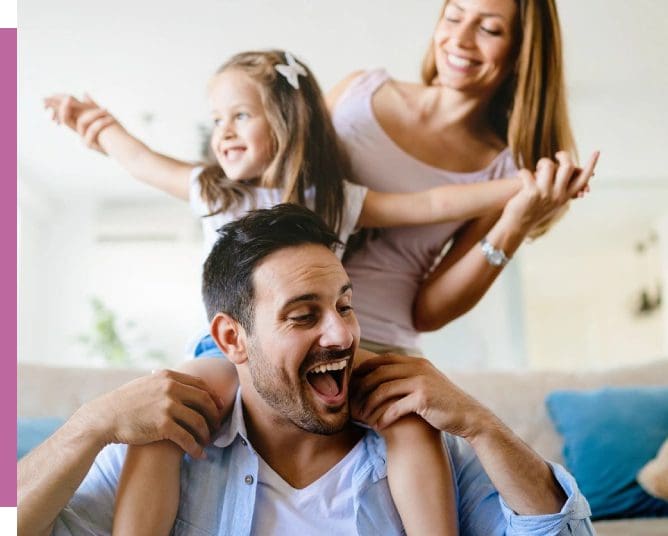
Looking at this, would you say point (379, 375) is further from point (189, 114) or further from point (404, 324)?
point (189, 114)

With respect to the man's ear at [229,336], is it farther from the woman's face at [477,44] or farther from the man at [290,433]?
the woman's face at [477,44]

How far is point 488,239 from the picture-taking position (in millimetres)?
1411

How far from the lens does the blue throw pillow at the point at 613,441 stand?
5.96ft

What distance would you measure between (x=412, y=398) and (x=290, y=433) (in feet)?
0.62

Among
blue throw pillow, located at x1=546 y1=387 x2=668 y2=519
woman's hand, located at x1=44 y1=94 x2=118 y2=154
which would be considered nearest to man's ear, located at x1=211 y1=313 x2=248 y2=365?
woman's hand, located at x1=44 y1=94 x2=118 y2=154

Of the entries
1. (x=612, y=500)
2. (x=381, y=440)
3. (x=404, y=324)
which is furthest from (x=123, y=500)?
(x=612, y=500)

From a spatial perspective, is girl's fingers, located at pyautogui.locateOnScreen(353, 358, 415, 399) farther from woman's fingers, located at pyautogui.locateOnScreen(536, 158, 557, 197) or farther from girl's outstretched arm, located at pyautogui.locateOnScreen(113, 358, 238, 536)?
woman's fingers, located at pyautogui.locateOnScreen(536, 158, 557, 197)

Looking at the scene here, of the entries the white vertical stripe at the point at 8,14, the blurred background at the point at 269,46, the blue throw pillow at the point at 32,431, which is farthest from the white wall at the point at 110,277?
the white vertical stripe at the point at 8,14

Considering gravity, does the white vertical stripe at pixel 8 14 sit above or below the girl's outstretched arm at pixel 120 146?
above

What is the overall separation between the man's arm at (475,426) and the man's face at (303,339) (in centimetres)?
6

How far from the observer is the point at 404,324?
150 cm

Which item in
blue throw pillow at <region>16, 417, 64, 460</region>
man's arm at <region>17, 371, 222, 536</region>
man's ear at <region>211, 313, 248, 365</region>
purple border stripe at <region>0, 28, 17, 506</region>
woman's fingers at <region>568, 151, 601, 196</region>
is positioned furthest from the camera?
blue throw pillow at <region>16, 417, 64, 460</region>

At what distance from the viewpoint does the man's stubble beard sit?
1.07 metres

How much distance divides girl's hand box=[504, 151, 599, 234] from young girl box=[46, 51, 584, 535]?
0.01 meters
